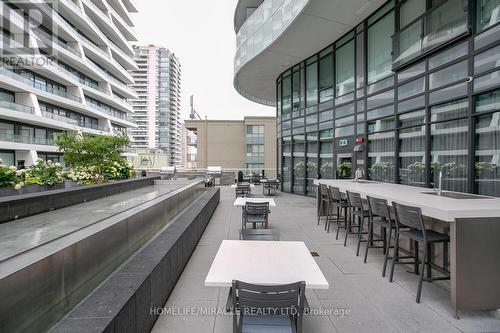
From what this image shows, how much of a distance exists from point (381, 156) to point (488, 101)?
3.73 metres

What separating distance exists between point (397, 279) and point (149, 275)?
349 centimetres

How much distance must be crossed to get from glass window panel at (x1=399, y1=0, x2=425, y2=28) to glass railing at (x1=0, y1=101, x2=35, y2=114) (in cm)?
2650

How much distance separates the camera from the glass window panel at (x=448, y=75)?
20.0 feet

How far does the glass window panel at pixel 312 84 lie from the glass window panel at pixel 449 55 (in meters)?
6.42

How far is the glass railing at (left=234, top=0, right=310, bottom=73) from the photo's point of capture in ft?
33.2

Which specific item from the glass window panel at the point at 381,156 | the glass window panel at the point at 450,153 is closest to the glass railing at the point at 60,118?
the glass window panel at the point at 381,156

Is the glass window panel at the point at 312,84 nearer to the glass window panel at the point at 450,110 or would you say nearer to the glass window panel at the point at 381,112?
the glass window panel at the point at 381,112

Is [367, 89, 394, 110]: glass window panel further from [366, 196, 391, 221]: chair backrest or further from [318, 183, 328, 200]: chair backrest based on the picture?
[366, 196, 391, 221]: chair backrest

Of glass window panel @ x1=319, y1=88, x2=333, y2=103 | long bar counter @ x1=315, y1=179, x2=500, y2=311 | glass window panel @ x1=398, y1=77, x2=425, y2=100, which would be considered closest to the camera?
long bar counter @ x1=315, y1=179, x2=500, y2=311

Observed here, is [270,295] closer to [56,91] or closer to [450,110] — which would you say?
[450,110]

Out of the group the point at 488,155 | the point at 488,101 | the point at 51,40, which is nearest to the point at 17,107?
the point at 51,40

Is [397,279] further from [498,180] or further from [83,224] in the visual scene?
[83,224]

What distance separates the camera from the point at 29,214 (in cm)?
465

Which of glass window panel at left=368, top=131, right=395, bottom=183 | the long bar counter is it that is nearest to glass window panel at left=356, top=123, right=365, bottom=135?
glass window panel at left=368, top=131, right=395, bottom=183
